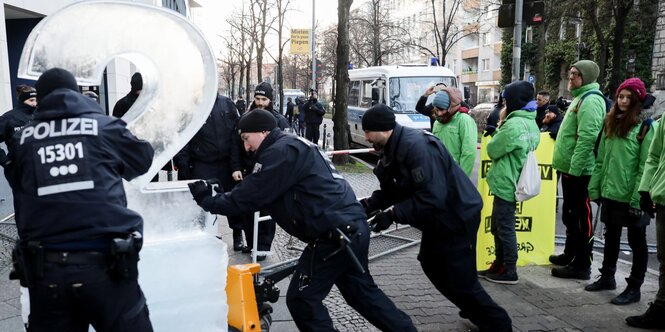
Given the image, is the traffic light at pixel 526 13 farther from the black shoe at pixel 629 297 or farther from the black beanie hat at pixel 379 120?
the black beanie hat at pixel 379 120

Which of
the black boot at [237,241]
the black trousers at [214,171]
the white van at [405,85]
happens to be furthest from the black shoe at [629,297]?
the white van at [405,85]

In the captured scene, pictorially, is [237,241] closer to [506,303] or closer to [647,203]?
[506,303]

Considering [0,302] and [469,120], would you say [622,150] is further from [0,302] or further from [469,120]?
[0,302]

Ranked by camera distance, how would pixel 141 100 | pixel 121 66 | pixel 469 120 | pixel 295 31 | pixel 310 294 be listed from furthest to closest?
pixel 295 31
pixel 121 66
pixel 469 120
pixel 141 100
pixel 310 294

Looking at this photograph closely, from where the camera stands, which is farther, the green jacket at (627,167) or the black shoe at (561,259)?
the black shoe at (561,259)

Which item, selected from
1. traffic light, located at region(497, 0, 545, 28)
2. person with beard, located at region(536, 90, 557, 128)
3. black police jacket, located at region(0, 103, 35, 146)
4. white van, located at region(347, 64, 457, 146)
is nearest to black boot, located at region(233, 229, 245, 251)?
black police jacket, located at region(0, 103, 35, 146)

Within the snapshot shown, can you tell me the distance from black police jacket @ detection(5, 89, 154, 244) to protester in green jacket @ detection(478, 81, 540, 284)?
3.52m

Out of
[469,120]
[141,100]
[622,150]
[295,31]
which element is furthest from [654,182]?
[295,31]

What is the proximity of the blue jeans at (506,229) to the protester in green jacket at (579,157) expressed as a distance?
0.65 metres

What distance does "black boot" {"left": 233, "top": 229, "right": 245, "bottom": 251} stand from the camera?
6582 mm

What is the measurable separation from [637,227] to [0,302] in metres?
5.32

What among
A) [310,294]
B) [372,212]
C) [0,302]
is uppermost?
[372,212]

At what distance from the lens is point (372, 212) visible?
4141 millimetres

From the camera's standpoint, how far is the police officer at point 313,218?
3.38m
